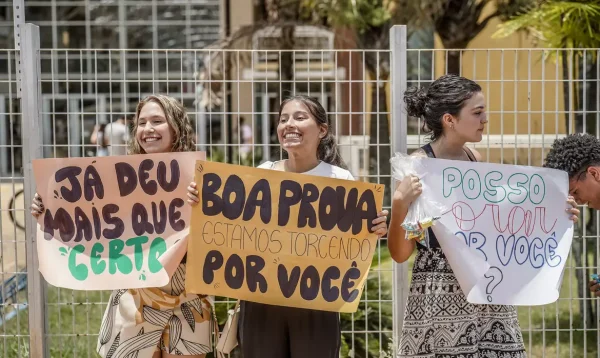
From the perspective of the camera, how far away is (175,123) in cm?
420

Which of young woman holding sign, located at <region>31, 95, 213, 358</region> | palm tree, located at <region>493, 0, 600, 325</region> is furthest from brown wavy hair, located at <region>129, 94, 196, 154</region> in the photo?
palm tree, located at <region>493, 0, 600, 325</region>

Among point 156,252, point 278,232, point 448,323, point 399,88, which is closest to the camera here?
point 448,323

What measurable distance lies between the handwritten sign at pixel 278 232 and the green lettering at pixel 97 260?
0.52 meters

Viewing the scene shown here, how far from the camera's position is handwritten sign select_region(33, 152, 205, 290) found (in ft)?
13.8

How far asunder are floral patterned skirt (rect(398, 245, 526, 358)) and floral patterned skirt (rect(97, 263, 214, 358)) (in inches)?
38.9

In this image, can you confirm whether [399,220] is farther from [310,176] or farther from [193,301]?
[193,301]

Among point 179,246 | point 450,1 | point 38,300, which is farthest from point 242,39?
point 179,246

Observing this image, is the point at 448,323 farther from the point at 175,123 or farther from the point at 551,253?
the point at 175,123

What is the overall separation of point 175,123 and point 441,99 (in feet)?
4.19

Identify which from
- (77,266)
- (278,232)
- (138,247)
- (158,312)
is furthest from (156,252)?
(278,232)

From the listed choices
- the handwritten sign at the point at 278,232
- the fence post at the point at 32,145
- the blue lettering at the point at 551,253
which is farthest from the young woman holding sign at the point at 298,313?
the fence post at the point at 32,145

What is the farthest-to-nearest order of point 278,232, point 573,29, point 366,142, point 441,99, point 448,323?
point 573,29 → point 366,142 → point 278,232 → point 441,99 → point 448,323

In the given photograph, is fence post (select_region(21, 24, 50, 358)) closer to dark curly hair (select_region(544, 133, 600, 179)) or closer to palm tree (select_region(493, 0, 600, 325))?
dark curly hair (select_region(544, 133, 600, 179))

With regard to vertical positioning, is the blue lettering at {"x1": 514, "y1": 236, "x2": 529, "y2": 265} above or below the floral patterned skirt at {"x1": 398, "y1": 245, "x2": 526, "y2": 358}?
above
